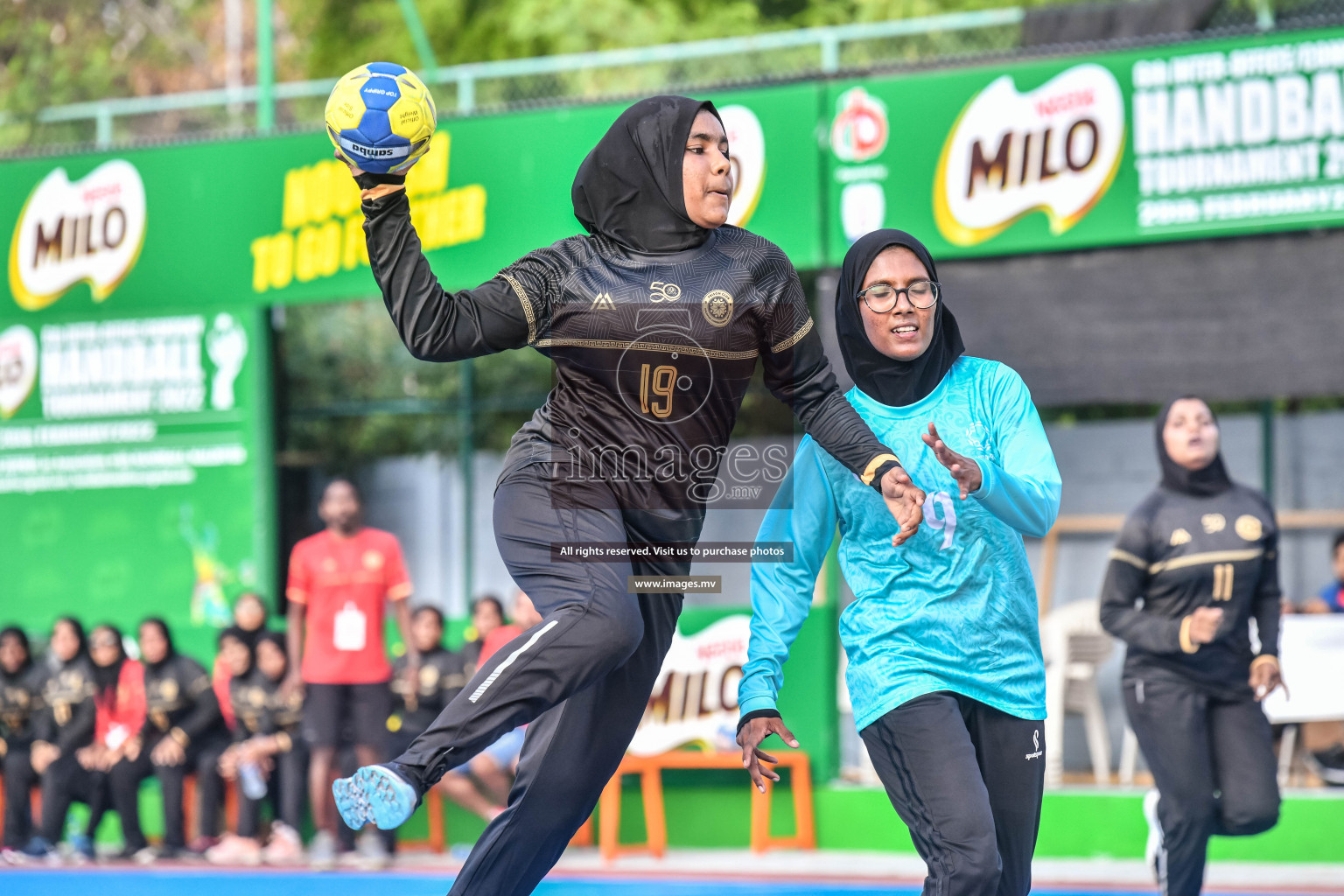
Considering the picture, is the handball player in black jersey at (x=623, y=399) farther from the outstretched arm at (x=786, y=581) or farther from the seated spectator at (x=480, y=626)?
the seated spectator at (x=480, y=626)

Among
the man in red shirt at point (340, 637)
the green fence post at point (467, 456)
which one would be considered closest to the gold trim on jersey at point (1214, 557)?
the man in red shirt at point (340, 637)

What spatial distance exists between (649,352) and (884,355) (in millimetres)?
676

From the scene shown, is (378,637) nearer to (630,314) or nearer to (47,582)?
(47,582)

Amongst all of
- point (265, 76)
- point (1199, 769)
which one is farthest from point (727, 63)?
point (1199, 769)

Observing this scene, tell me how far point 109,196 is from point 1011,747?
9.04 m

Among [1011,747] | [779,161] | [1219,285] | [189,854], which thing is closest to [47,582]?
[189,854]

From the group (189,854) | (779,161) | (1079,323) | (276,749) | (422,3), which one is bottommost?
(189,854)

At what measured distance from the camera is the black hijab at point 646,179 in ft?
13.6

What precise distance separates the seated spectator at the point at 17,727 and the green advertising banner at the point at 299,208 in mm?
2483

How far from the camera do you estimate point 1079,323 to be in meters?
9.17

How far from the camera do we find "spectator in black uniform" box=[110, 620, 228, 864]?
383 inches

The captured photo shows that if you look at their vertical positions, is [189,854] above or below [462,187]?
below

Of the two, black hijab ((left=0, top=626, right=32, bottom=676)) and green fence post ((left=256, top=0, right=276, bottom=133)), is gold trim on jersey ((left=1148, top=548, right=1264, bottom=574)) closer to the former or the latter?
green fence post ((left=256, top=0, right=276, bottom=133))

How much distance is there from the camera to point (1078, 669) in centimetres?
986
